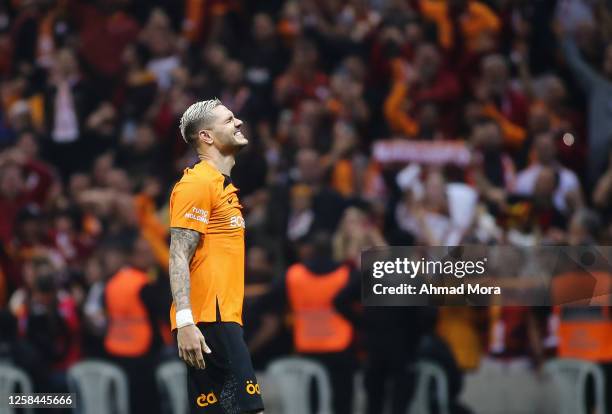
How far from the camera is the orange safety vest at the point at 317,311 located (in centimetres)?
1045

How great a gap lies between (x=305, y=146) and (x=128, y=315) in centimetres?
260

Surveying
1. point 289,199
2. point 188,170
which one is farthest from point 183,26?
point 188,170

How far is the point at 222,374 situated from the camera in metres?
6.04

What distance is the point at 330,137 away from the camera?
12.9 metres

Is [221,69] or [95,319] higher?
[221,69]

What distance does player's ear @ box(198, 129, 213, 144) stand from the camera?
6227 mm

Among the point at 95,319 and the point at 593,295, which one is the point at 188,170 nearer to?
the point at 593,295

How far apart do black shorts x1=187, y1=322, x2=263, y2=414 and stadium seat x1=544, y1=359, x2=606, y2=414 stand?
15.7ft

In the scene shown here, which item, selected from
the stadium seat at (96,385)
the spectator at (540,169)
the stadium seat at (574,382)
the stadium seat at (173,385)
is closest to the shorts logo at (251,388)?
the stadium seat at (574,382)

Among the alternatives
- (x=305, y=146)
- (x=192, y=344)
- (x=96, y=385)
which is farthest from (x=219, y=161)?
(x=305, y=146)

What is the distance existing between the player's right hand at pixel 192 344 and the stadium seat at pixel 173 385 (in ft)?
17.5

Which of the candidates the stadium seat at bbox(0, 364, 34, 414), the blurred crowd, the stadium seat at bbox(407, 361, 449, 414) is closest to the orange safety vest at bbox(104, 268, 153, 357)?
the blurred crowd

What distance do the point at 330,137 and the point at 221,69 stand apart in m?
1.80

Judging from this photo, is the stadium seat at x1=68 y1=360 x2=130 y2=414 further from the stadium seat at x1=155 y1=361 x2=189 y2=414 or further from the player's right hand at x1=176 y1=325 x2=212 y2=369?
the player's right hand at x1=176 y1=325 x2=212 y2=369
